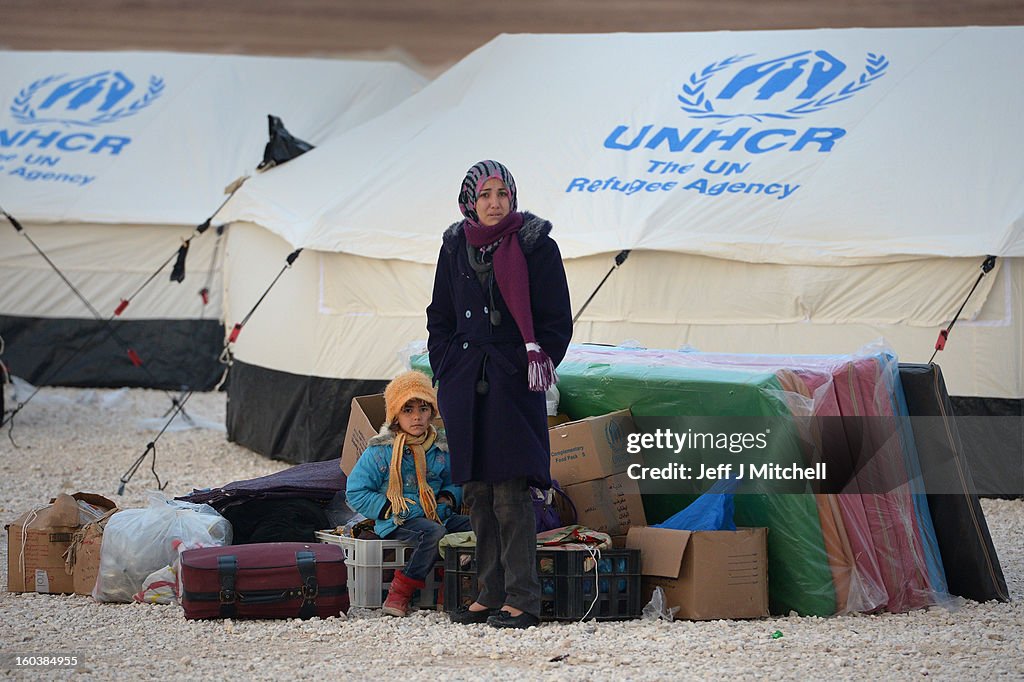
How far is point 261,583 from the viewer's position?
444 centimetres

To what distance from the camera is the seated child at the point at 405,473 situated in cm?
471

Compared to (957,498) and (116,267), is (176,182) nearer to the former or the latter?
(116,267)

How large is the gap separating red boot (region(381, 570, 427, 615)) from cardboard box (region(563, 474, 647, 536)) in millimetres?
635

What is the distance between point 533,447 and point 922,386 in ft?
4.94

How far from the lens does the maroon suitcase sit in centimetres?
442

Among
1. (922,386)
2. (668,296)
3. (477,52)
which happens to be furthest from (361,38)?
(922,386)

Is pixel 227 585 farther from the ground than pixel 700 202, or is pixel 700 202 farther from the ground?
pixel 700 202

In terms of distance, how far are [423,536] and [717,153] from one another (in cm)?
360

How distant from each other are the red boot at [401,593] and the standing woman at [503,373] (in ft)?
1.11

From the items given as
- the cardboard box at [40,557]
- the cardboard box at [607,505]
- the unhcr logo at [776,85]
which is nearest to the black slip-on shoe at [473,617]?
the cardboard box at [607,505]

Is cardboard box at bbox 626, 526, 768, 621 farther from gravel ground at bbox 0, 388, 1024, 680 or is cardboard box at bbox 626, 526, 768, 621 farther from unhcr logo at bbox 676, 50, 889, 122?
unhcr logo at bbox 676, 50, 889, 122

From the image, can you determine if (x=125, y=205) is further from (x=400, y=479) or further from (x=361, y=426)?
(x=400, y=479)

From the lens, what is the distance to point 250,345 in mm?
8703

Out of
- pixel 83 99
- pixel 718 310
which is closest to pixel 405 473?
Answer: pixel 718 310
